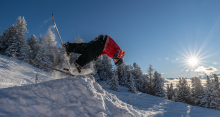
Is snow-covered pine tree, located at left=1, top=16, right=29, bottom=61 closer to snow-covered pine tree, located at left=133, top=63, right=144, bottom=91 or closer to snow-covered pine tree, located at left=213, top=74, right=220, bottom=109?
snow-covered pine tree, located at left=133, top=63, right=144, bottom=91

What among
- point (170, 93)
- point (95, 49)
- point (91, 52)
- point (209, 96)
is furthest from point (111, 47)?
point (170, 93)

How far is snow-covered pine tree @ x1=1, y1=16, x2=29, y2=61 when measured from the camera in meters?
18.6

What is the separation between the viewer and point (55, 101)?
2.07 meters

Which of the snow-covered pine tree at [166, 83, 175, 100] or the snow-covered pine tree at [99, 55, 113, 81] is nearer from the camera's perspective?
the snow-covered pine tree at [166, 83, 175, 100]

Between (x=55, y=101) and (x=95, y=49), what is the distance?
72.2 inches

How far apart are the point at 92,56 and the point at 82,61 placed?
1.19 feet

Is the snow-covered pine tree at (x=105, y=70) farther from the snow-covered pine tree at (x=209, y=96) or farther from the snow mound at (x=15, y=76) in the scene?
the snow-covered pine tree at (x=209, y=96)

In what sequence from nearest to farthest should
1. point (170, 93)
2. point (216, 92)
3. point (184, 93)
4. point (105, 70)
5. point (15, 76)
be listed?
point (15, 76), point (216, 92), point (184, 93), point (170, 93), point (105, 70)

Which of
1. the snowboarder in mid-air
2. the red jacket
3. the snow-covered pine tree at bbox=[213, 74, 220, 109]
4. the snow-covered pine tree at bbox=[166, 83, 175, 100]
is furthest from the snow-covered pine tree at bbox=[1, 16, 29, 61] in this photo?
the snow-covered pine tree at bbox=[166, 83, 175, 100]

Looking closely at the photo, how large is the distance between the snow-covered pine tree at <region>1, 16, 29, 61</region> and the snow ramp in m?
21.8

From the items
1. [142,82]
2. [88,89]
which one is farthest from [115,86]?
[88,89]

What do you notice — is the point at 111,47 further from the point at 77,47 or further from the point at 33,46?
the point at 33,46

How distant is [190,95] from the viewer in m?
26.0

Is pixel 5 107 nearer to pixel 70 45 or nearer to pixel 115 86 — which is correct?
pixel 70 45
